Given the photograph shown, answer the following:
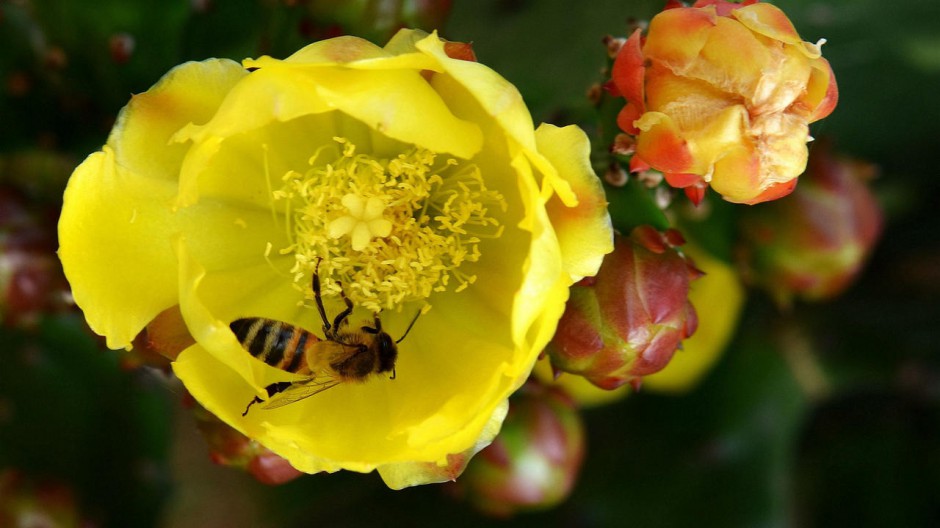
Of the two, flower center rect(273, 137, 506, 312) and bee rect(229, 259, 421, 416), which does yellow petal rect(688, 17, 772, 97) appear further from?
bee rect(229, 259, 421, 416)

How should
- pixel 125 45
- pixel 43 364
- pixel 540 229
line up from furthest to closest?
1. pixel 43 364
2. pixel 125 45
3. pixel 540 229

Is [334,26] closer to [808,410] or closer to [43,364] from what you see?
[43,364]

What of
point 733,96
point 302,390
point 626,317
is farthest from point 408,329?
point 733,96

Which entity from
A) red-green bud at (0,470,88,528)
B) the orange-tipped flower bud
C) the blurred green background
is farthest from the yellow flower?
red-green bud at (0,470,88,528)

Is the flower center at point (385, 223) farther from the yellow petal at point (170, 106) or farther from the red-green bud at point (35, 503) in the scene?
the red-green bud at point (35, 503)

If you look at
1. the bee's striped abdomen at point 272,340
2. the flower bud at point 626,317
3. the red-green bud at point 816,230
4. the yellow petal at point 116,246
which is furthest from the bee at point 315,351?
the red-green bud at point 816,230

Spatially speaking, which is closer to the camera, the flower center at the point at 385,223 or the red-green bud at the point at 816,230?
the flower center at the point at 385,223

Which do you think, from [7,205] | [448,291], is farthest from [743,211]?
[7,205]
